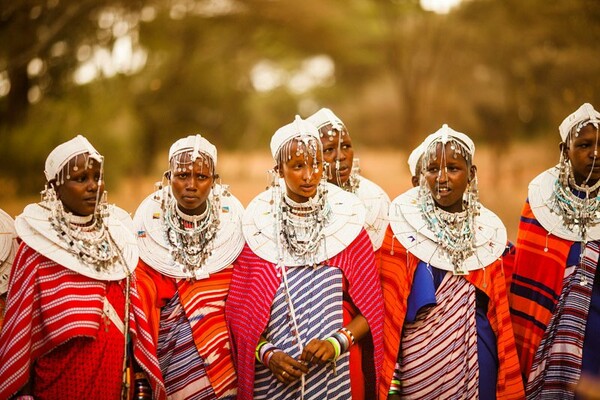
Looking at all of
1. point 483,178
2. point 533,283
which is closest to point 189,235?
point 533,283

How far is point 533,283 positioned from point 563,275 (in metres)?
0.19

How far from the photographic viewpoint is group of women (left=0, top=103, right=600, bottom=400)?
3393 mm

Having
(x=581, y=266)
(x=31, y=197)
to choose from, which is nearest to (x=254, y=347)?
(x=581, y=266)

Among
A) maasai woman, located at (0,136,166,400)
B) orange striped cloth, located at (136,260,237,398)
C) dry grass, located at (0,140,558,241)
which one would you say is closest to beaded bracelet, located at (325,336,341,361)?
orange striped cloth, located at (136,260,237,398)

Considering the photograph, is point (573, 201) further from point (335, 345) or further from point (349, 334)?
point (335, 345)

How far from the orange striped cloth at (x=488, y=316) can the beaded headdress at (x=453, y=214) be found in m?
0.17

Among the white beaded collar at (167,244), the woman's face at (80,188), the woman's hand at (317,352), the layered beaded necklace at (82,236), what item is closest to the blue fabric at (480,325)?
the woman's hand at (317,352)

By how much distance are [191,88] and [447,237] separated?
43.0 feet

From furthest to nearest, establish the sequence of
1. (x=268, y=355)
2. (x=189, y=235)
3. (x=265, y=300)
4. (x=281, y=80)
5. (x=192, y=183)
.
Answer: (x=281, y=80), (x=189, y=235), (x=192, y=183), (x=265, y=300), (x=268, y=355)

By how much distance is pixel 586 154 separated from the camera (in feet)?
12.8

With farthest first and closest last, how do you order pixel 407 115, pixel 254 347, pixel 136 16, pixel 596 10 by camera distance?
pixel 407 115, pixel 136 16, pixel 596 10, pixel 254 347

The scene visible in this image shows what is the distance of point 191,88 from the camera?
52.2ft

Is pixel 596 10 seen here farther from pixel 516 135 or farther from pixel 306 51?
pixel 306 51

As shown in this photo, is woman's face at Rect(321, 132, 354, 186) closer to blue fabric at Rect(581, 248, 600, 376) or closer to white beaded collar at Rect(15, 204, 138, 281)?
white beaded collar at Rect(15, 204, 138, 281)
